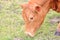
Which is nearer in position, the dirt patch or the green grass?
the green grass

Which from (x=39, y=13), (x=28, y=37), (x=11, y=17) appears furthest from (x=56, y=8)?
(x=11, y=17)

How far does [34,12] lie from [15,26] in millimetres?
1233

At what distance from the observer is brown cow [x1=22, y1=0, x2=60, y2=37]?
7418 mm

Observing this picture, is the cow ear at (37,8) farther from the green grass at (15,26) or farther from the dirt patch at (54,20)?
the dirt patch at (54,20)

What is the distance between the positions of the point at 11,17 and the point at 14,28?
769 millimetres

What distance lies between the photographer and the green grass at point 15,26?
791 centimetres

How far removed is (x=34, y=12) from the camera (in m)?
7.46

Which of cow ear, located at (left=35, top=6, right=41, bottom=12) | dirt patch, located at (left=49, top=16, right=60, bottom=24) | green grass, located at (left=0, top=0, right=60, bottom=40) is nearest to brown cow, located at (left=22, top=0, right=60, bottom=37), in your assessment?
cow ear, located at (left=35, top=6, right=41, bottom=12)

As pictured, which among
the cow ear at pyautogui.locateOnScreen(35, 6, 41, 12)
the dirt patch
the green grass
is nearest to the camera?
the cow ear at pyautogui.locateOnScreen(35, 6, 41, 12)

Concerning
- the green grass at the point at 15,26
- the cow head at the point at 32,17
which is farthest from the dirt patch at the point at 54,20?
the cow head at the point at 32,17

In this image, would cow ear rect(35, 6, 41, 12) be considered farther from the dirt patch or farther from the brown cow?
the dirt patch

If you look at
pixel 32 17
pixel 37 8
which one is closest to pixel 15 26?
pixel 32 17

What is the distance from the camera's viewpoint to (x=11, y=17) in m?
9.09

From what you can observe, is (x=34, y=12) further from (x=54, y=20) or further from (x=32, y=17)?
(x=54, y=20)
